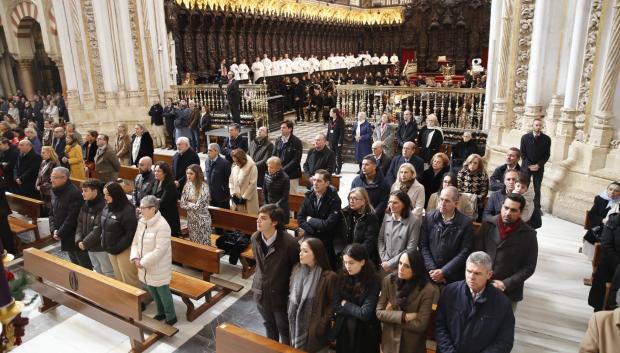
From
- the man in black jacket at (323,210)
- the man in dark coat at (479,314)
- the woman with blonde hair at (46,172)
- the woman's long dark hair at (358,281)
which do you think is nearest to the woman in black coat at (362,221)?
the man in black jacket at (323,210)

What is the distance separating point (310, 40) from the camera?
69.1 ft

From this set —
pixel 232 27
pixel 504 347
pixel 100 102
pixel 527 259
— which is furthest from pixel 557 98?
pixel 232 27

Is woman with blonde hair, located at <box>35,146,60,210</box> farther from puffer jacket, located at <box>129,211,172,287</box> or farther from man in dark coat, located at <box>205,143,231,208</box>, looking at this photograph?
puffer jacket, located at <box>129,211,172,287</box>

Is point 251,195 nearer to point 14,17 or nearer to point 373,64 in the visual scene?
point 14,17

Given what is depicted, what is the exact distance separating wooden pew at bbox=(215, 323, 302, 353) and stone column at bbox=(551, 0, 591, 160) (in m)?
5.86

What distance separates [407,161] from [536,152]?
2044 mm

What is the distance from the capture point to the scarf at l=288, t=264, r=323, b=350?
10.4ft

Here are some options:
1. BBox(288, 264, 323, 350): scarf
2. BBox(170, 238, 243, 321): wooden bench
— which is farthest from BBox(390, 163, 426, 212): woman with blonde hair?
BBox(170, 238, 243, 321): wooden bench

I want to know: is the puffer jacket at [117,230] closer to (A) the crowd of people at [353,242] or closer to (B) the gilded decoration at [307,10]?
(A) the crowd of people at [353,242]

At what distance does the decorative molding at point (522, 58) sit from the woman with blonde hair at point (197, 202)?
19.7 feet

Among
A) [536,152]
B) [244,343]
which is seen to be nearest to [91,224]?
[244,343]

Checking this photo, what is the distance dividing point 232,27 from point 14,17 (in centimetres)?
678

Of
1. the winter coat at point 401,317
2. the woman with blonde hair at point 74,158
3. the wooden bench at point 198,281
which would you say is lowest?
the wooden bench at point 198,281

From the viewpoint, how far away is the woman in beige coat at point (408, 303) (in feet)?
9.59
